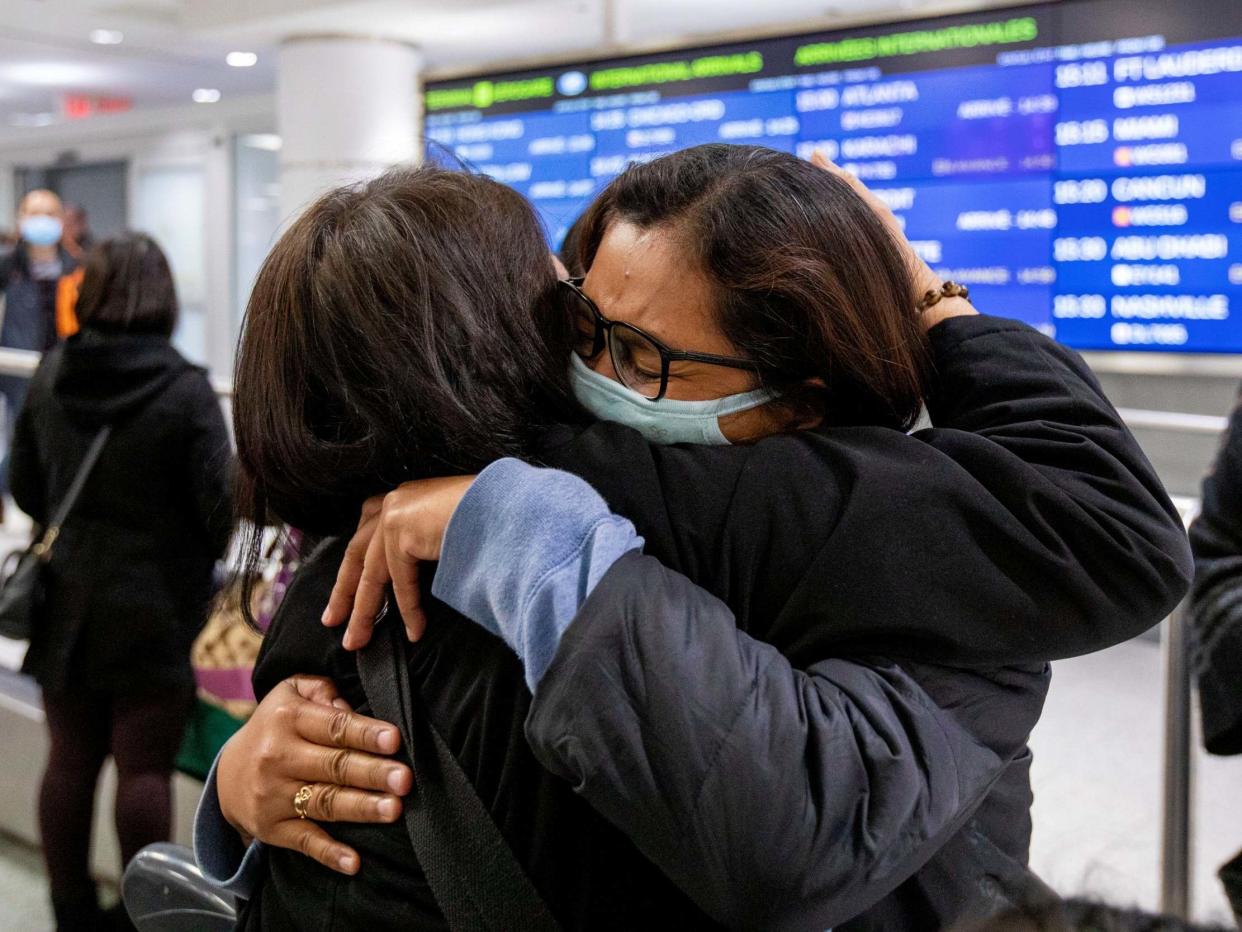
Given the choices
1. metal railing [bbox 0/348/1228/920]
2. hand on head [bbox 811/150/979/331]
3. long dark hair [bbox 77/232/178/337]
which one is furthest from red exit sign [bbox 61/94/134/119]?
hand on head [bbox 811/150/979/331]

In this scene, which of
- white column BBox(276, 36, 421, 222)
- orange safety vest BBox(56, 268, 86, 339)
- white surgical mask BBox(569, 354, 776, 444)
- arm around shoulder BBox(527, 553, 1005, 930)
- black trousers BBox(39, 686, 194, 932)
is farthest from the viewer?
white column BBox(276, 36, 421, 222)

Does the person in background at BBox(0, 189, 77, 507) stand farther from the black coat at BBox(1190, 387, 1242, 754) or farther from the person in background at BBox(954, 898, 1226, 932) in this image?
the person in background at BBox(954, 898, 1226, 932)

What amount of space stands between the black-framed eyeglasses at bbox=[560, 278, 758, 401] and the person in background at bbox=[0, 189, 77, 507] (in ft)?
19.6

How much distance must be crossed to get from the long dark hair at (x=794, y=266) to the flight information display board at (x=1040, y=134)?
2.06 meters

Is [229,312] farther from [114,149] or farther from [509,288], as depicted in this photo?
[509,288]

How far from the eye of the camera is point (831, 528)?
843mm

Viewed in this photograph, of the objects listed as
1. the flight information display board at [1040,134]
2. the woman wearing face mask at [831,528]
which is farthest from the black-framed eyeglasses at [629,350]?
the flight information display board at [1040,134]

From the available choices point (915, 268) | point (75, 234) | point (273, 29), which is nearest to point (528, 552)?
point (915, 268)

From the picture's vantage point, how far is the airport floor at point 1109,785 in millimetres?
2408

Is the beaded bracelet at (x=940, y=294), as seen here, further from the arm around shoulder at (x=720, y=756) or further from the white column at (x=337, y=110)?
the white column at (x=337, y=110)

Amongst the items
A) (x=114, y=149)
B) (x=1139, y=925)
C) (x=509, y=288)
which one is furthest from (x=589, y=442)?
(x=114, y=149)

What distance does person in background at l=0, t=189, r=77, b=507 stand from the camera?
6.24 meters

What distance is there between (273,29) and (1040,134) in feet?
13.1

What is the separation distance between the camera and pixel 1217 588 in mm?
1506
